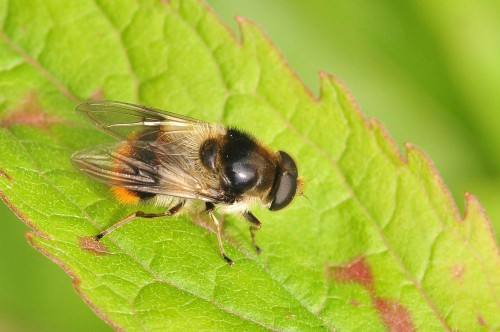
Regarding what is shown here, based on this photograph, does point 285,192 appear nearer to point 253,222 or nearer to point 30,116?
point 253,222

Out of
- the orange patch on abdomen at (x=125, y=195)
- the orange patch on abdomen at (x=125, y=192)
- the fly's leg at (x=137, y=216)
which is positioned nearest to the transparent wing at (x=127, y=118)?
the orange patch on abdomen at (x=125, y=192)

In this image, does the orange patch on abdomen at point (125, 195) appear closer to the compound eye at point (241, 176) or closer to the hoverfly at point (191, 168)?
the hoverfly at point (191, 168)

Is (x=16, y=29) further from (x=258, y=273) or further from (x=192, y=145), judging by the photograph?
(x=258, y=273)

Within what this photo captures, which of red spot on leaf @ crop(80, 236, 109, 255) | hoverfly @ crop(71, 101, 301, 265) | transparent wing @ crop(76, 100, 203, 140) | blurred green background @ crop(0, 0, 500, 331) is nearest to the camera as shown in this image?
red spot on leaf @ crop(80, 236, 109, 255)

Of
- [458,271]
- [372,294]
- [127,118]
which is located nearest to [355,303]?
[372,294]

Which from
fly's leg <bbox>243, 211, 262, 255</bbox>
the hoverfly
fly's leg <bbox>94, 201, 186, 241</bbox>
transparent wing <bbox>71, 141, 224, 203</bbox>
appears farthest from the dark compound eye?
fly's leg <bbox>94, 201, 186, 241</bbox>

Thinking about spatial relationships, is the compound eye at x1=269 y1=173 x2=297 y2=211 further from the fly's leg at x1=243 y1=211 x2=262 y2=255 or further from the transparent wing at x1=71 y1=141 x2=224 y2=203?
the transparent wing at x1=71 y1=141 x2=224 y2=203
